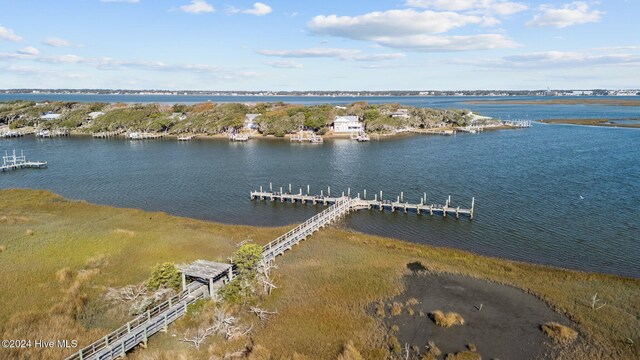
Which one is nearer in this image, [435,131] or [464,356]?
[464,356]

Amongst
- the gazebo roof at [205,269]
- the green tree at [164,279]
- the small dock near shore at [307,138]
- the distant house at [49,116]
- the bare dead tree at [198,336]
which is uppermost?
the distant house at [49,116]

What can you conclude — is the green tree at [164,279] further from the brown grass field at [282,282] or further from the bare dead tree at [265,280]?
the bare dead tree at [265,280]

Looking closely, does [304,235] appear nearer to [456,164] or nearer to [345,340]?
[345,340]

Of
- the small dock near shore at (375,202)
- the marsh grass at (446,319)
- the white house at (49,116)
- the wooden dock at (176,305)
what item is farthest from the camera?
the white house at (49,116)

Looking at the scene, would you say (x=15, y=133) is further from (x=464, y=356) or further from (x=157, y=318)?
(x=464, y=356)

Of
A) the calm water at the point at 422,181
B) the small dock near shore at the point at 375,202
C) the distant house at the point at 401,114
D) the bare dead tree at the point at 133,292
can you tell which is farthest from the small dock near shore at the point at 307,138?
the bare dead tree at the point at 133,292

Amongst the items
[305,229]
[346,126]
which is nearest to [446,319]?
[305,229]
